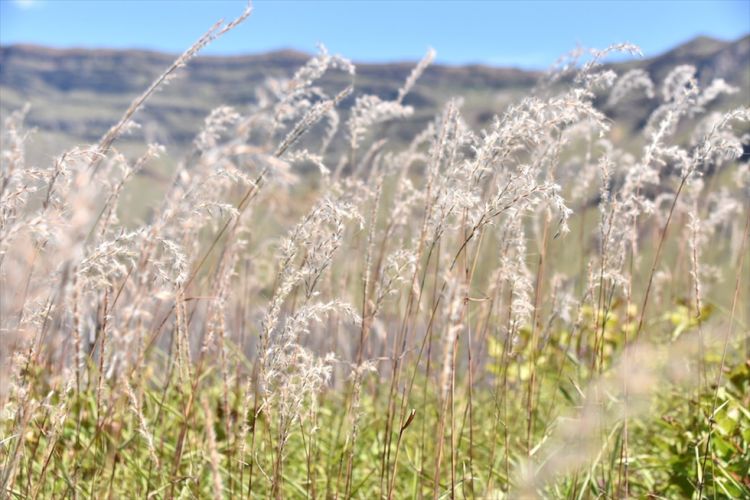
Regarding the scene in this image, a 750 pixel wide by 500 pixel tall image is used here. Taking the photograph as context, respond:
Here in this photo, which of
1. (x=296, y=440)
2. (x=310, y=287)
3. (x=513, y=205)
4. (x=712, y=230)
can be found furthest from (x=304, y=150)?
(x=712, y=230)

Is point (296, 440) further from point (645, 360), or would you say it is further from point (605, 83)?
point (605, 83)

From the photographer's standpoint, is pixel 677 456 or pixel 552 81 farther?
pixel 552 81

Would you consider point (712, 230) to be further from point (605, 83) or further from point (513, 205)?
point (513, 205)

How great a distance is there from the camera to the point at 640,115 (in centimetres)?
15100

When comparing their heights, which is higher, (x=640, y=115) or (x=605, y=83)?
(x=640, y=115)

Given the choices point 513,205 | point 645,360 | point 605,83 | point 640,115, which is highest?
point 640,115

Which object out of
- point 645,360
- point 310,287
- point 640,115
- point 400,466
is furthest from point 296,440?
point 640,115

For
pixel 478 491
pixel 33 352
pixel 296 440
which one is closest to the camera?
pixel 33 352

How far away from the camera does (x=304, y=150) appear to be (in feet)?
5.32

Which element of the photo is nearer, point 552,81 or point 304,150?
point 304,150

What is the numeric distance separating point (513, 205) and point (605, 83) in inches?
28.0

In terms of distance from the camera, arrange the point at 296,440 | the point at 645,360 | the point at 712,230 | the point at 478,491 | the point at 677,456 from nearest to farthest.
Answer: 1. the point at 677,456
2. the point at 478,491
3. the point at 645,360
4. the point at 296,440
5. the point at 712,230

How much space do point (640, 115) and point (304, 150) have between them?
165m

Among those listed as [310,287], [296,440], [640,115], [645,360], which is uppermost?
[640,115]
